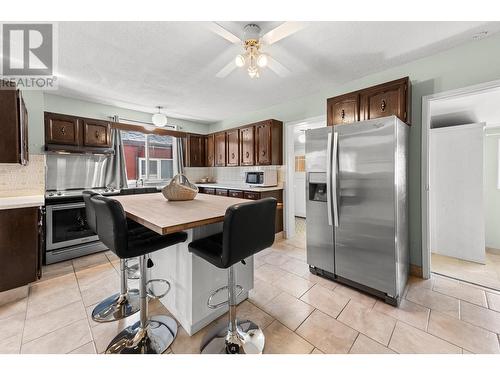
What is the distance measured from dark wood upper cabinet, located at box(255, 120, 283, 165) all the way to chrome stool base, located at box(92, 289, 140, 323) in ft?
9.45

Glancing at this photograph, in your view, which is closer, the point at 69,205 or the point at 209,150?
the point at 69,205

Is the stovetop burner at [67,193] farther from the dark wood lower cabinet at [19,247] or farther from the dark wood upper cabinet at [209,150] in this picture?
the dark wood upper cabinet at [209,150]

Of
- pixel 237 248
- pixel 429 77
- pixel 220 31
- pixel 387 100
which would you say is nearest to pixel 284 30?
pixel 220 31

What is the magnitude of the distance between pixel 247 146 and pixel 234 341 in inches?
136

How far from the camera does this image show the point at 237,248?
3.90 feet

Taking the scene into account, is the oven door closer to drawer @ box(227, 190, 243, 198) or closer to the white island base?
the white island base

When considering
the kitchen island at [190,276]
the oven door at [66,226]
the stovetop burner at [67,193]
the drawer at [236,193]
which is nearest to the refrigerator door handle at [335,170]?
the kitchen island at [190,276]

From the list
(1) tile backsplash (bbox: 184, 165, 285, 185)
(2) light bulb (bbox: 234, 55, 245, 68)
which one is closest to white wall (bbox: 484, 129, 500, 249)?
(1) tile backsplash (bbox: 184, 165, 285, 185)

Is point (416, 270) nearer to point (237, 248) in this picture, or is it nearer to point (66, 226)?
point (237, 248)

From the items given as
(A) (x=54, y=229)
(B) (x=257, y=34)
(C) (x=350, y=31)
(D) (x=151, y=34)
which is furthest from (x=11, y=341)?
(C) (x=350, y=31)

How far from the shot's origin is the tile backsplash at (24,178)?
2.63m

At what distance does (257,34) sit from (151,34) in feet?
3.29

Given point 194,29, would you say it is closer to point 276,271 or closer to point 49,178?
point 276,271

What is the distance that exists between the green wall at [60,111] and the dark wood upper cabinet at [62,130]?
113 millimetres
